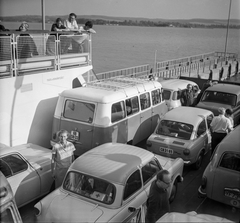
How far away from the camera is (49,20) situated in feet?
34.9

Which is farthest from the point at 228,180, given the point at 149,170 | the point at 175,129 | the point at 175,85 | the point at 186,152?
the point at 175,85

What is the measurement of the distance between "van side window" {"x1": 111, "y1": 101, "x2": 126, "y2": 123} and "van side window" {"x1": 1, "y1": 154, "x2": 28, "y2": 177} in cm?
242

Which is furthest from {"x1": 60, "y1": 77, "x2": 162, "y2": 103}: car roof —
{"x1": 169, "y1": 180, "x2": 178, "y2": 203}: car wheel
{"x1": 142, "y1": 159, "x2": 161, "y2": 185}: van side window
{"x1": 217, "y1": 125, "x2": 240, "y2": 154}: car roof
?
{"x1": 217, "y1": 125, "x2": 240, "y2": 154}: car roof

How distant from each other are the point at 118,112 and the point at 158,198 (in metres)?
3.57

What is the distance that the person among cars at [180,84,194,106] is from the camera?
35.2 feet

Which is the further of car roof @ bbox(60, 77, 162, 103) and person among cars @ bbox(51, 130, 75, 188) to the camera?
car roof @ bbox(60, 77, 162, 103)

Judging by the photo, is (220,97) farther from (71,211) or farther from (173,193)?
(71,211)

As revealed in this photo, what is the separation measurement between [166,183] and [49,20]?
827cm

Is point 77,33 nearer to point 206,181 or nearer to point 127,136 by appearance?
point 127,136

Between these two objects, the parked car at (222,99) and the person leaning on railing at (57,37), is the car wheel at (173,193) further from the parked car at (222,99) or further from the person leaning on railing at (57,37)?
the person leaning on railing at (57,37)

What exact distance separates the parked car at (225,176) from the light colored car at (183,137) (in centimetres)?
133

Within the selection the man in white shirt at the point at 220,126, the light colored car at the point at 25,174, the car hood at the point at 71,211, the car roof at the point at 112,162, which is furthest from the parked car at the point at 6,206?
the man in white shirt at the point at 220,126

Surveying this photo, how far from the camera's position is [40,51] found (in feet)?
29.2

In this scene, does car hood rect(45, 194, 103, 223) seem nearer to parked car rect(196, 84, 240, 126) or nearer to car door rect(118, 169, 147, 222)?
car door rect(118, 169, 147, 222)
